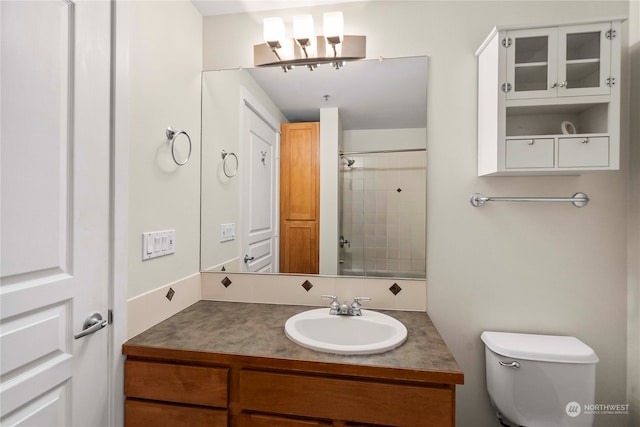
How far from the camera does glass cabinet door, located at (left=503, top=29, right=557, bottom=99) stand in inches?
50.3

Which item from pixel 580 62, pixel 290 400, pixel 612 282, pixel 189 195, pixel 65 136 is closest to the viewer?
pixel 65 136

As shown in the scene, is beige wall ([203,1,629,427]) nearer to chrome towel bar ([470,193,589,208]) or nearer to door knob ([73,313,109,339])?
chrome towel bar ([470,193,589,208])

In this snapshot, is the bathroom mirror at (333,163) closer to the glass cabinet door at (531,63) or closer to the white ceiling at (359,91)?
the white ceiling at (359,91)

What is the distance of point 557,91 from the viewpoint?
1.28 m

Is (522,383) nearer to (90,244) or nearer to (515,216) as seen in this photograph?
(515,216)

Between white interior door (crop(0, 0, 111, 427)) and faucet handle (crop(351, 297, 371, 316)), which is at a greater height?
white interior door (crop(0, 0, 111, 427))

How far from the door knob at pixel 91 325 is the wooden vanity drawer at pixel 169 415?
323 mm

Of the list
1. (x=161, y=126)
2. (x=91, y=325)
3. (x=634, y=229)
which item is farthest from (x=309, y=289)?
(x=634, y=229)

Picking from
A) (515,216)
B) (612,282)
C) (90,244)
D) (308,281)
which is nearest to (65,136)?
(90,244)

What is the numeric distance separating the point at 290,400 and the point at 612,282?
1522 mm

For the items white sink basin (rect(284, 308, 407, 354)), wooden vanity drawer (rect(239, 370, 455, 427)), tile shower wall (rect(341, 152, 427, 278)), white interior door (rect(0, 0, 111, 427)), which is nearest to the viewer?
white interior door (rect(0, 0, 111, 427))

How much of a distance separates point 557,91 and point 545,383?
1.16 metres

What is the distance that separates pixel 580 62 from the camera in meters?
1.28

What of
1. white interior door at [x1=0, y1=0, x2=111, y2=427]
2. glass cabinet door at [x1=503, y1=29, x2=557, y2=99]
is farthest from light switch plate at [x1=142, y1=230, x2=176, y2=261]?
glass cabinet door at [x1=503, y1=29, x2=557, y2=99]
